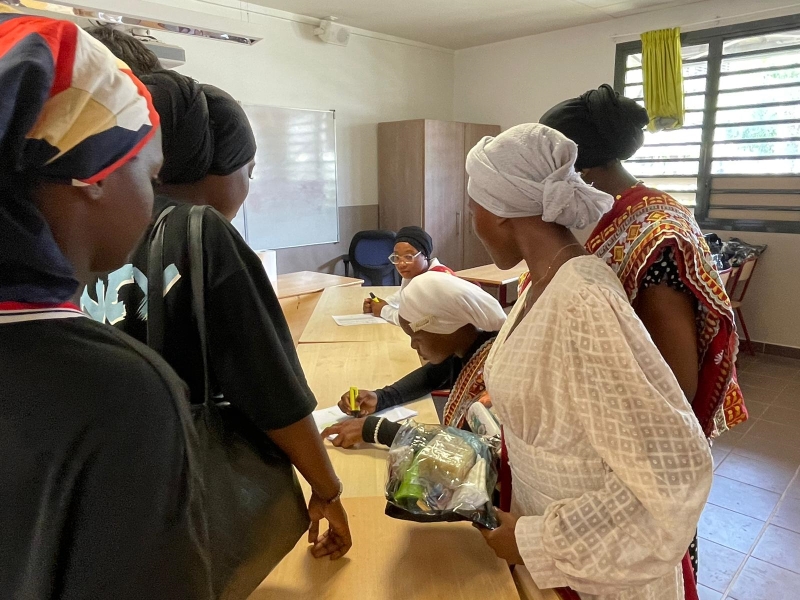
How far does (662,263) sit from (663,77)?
4533 mm

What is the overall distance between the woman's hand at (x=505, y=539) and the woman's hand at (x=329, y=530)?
0.82ft

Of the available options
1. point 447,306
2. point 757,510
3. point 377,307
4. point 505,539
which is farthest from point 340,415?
point 757,510

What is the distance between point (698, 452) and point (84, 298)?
3.03 ft

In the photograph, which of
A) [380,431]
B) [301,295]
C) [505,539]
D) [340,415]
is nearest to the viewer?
[505,539]

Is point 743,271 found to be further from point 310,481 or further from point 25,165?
point 25,165

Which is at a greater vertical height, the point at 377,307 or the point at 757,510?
the point at 377,307

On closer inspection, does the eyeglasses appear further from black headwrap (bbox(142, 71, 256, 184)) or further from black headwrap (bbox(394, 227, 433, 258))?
black headwrap (bbox(142, 71, 256, 184))

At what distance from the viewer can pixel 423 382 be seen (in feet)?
6.37

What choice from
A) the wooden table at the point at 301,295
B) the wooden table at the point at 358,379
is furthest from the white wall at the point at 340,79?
the wooden table at the point at 358,379

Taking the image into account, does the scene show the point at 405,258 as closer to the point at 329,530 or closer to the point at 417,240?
the point at 417,240

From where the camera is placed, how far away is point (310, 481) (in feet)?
2.87

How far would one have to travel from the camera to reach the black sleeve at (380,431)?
1.53 meters

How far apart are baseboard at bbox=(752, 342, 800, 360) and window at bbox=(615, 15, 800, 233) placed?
1001mm

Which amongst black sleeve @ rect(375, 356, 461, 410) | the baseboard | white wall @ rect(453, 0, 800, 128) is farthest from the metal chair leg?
black sleeve @ rect(375, 356, 461, 410)
